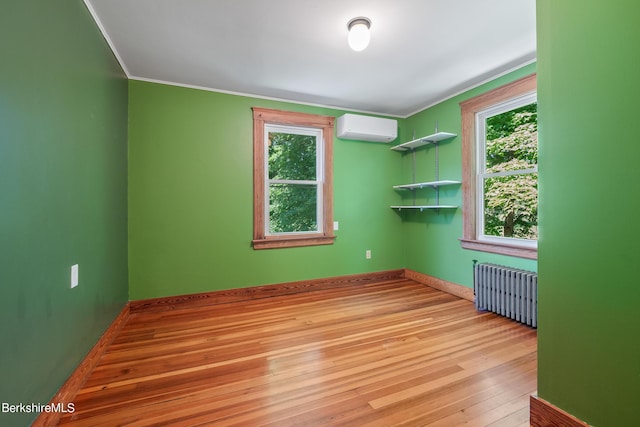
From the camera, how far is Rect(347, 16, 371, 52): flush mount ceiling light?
6.73 feet

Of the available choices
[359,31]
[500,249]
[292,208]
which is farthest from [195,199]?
[500,249]

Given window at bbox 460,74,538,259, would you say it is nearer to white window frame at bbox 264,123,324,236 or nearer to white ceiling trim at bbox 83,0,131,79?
white window frame at bbox 264,123,324,236

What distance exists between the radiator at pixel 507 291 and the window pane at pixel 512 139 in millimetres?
1081

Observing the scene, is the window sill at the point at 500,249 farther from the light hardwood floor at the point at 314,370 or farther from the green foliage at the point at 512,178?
the light hardwood floor at the point at 314,370

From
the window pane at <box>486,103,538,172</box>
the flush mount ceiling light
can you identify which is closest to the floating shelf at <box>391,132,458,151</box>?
the window pane at <box>486,103,538,172</box>

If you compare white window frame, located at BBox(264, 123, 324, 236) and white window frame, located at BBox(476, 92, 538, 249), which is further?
white window frame, located at BBox(264, 123, 324, 236)

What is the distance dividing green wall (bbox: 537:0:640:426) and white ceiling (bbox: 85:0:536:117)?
856 mm

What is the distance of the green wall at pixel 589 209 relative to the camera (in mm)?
1119

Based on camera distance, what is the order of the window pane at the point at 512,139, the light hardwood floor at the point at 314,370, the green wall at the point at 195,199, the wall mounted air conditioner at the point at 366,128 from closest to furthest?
the light hardwood floor at the point at 314,370 < the window pane at the point at 512,139 < the green wall at the point at 195,199 < the wall mounted air conditioner at the point at 366,128

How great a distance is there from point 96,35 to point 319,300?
3.17m

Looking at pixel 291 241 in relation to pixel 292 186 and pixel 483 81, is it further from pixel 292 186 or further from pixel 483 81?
pixel 483 81

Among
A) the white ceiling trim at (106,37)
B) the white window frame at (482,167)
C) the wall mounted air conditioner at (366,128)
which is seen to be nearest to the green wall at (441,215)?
the white window frame at (482,167)

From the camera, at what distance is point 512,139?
2.96m

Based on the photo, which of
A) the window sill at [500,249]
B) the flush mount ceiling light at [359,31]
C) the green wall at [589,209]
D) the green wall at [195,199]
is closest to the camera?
the green wall at [589,209]
